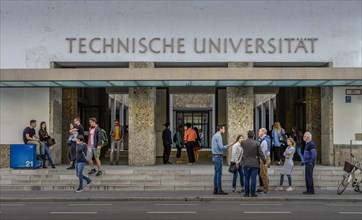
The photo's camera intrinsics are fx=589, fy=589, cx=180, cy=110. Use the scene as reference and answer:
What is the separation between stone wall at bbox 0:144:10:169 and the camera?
21094 millimetres

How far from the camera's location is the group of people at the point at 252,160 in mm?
15141

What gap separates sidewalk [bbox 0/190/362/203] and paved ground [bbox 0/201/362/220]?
0.36m

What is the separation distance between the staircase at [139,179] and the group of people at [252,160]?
1426 mm

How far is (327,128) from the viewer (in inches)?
844

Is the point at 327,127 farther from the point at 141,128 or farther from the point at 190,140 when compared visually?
the point at 141,128

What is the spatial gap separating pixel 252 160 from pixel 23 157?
811 centimetres

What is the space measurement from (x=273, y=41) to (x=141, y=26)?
15.9 feet

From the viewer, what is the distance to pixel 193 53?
21.5 meters

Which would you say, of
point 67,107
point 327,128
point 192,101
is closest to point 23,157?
point 67,107

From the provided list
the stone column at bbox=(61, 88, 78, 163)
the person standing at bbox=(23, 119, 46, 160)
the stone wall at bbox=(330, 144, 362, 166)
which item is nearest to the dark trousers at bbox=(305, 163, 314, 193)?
the stone wall at bbox=(330, 144, 362, 166)

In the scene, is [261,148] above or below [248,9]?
below

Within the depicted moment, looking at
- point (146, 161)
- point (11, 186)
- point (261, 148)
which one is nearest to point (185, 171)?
point (146, 161)

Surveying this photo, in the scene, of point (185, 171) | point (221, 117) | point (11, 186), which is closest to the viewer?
point (11, 186)

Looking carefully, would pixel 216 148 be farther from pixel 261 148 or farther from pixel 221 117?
pixel 221 117
